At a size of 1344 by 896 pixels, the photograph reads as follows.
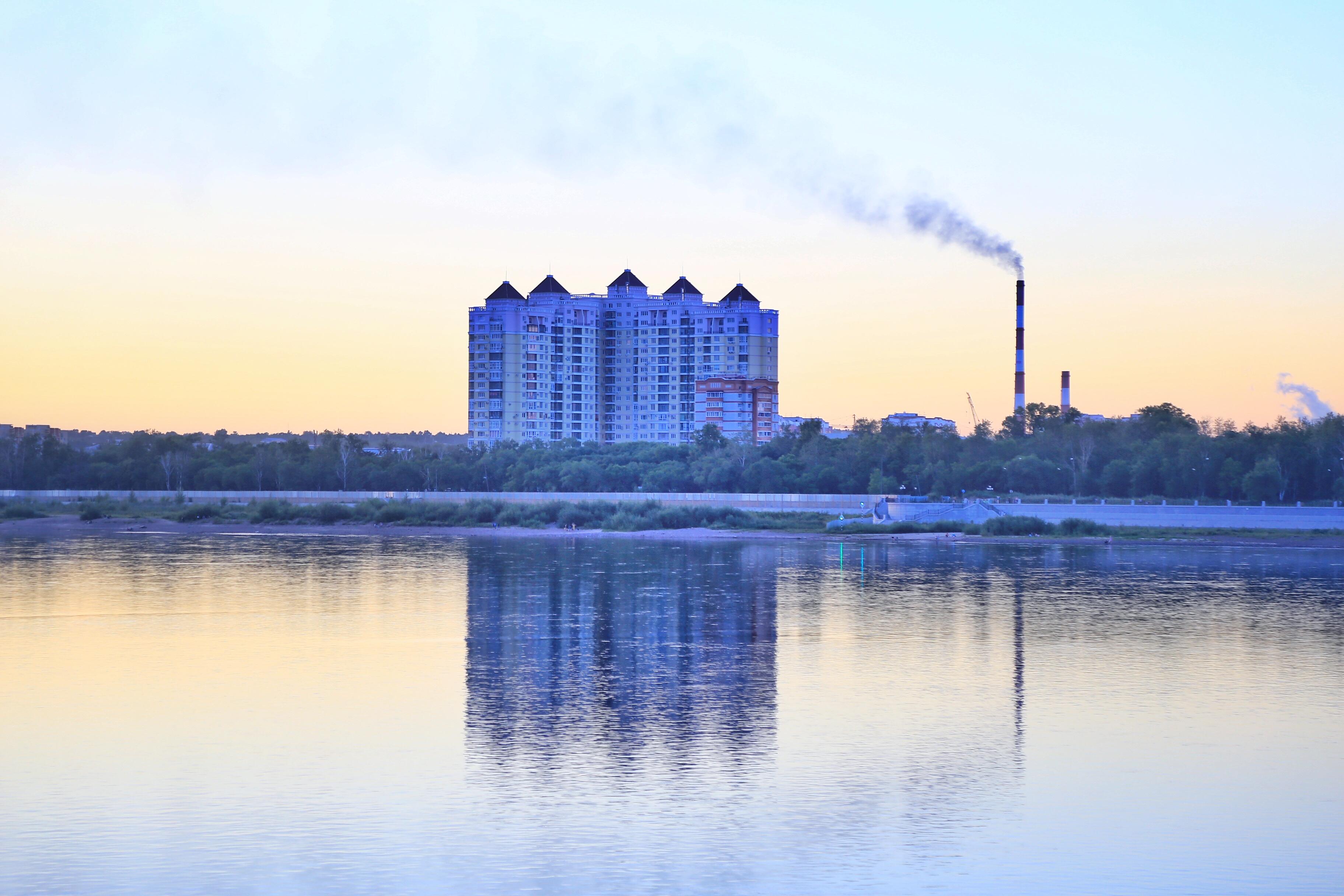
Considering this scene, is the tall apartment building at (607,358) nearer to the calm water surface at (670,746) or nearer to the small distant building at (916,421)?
the small distant building at (916,421)

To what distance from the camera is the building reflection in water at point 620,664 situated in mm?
13562

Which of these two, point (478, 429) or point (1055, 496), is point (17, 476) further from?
point (1055, 496)

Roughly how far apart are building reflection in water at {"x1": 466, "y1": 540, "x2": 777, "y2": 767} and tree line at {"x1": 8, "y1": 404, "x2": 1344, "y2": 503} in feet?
126

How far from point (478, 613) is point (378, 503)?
152ft

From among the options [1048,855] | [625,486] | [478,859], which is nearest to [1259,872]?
[1048,855]

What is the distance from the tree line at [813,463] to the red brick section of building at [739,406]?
7462 millimetres

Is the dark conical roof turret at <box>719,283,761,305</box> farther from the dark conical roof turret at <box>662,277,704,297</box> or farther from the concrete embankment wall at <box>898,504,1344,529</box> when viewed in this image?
the concrete embankment wall at <box>898,504,1344,529</box>

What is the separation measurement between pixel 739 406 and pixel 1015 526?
60.0m

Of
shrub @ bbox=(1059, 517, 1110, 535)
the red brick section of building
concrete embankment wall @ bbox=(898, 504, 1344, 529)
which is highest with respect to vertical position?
the red brick section of building

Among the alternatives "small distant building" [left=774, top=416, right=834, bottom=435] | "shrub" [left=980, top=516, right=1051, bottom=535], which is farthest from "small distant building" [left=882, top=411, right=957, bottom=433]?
"shrub" [left=980, top=516, right=1051, bottom=535]

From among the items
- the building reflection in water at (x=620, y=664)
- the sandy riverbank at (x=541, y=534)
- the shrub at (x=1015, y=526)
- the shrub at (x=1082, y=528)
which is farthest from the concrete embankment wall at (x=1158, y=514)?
the building reflection in water at (x=620, y=664)

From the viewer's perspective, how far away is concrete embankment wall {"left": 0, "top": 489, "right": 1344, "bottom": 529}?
2095 inches

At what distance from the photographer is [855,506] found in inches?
2643

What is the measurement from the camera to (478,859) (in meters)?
9.49
